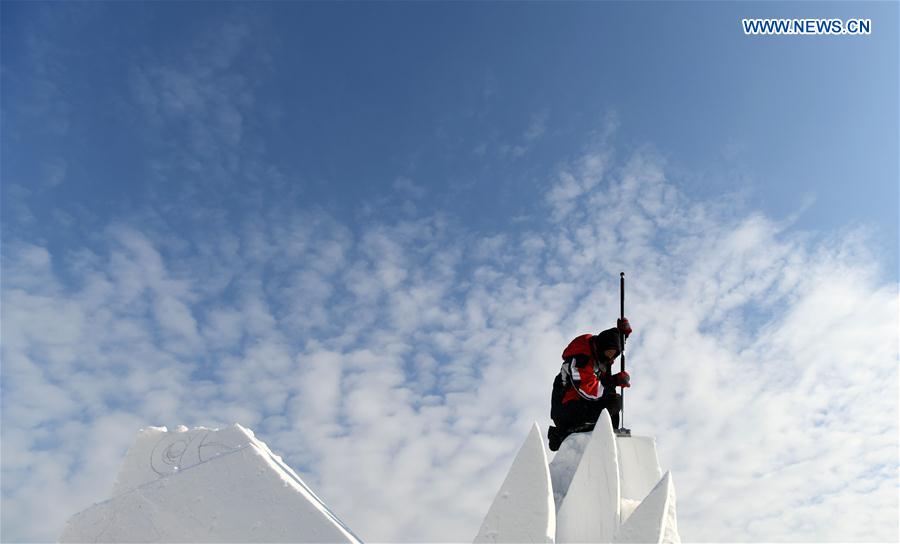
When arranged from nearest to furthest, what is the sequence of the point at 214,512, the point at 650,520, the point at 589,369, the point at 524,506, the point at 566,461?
the point at 650,520, the point at 214,512, the point at 524,506, the point at 566,461, the point at 589,369

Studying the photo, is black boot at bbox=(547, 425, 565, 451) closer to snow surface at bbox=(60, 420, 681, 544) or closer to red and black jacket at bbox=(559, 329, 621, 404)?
red and black jacket at bbox=(559, 329, 621, 404)

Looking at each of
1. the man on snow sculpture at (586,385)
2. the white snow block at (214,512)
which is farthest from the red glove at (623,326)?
the white snow block at (214,512)

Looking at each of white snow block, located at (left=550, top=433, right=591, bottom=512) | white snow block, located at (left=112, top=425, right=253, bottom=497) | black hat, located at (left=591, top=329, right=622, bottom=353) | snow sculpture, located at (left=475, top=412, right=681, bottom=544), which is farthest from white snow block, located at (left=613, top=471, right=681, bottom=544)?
white snow block, located at (left=112, top=425, right=253, bottom=497)

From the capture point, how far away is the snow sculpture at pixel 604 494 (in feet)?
28.5

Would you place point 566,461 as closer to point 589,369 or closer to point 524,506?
point 589,369

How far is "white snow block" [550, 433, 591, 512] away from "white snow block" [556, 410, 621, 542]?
3.69 ft

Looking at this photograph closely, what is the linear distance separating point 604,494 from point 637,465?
7.32ft

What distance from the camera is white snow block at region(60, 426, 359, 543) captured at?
28.6 ft

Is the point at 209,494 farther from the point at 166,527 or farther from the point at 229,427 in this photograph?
the point at 229,427

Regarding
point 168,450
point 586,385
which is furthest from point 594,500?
point 168,450

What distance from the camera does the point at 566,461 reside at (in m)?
11.9

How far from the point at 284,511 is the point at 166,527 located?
5.06ft

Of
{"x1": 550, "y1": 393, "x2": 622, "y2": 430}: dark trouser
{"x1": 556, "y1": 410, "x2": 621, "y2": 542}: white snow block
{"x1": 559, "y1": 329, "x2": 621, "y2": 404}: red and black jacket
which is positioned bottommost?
{"x1": 556, "y1": 410, "x2": 621, "y2": 542}: white snow block

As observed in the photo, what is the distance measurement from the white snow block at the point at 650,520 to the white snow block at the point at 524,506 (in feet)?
3.23
